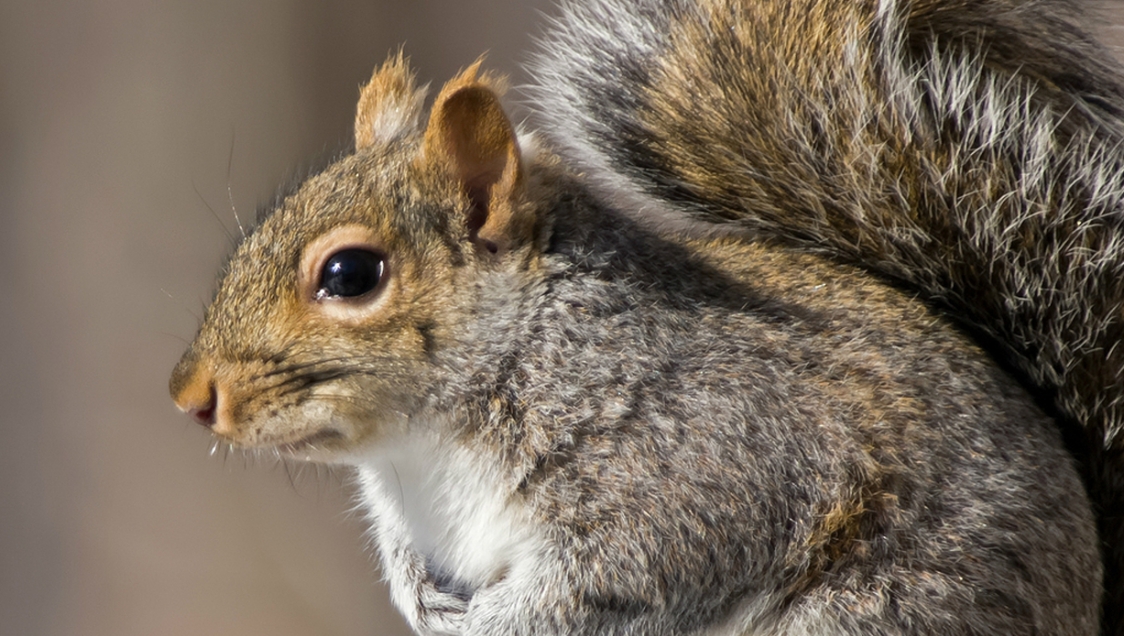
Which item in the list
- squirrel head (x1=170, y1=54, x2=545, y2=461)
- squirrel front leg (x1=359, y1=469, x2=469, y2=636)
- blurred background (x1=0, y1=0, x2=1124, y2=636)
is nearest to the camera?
squirrel head (x1=170, y1=54, x2=545, y2=461)

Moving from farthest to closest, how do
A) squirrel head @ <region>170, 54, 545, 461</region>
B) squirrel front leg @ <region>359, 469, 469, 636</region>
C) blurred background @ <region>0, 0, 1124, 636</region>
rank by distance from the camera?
1. blurred background @ <region>0, 0, 1124, 636</region>
2. squirrel front leg @ <region>359, 469, 469, 636</region>
3. squirrel head @ <region>170, 54, 545, 461</region>

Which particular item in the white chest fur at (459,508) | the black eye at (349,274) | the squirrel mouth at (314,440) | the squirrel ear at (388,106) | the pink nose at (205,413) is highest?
the squirrel ear at (388,106)

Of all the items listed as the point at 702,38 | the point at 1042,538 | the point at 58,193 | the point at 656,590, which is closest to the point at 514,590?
the point at 656,590

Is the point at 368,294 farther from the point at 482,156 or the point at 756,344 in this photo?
the point at 756,344

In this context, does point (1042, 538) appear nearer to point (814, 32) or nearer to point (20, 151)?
point (814, 32)

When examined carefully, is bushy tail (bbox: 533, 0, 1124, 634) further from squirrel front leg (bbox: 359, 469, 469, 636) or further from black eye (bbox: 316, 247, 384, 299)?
squirrel front leg (bbox: 359, 469, 469, 636)

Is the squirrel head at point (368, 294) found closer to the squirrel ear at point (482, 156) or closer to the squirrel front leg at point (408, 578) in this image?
the squirrel ear at point (482, 156)

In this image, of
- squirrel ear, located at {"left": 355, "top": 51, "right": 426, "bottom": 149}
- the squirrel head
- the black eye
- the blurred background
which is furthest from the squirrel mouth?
the blurred background

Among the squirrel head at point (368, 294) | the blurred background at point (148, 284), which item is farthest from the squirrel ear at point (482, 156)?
the blurred background at point (148, 284)
